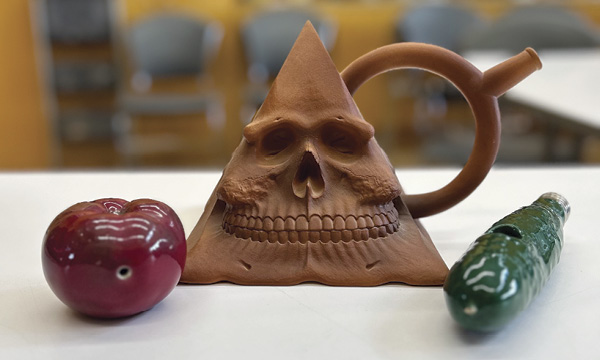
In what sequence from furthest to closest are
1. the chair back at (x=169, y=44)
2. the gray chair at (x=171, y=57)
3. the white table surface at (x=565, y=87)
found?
the chair back at (x=169, y=44) → the gray chair at (x=171, y=57) → the white table surface at (x=565, y=87)

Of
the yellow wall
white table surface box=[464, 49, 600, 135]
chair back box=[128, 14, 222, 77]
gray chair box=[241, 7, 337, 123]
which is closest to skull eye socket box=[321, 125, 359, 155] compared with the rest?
white table surface box=[464, 49, 600, 135]

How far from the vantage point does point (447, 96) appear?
3.37 meters

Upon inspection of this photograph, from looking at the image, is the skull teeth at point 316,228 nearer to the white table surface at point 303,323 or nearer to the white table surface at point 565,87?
the white table surface at point 303,323

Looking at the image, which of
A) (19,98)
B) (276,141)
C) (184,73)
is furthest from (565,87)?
(19,98)

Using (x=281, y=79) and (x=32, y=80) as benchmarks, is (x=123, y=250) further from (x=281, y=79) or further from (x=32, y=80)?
(x=32, y=80)

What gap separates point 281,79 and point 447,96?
8.89ft

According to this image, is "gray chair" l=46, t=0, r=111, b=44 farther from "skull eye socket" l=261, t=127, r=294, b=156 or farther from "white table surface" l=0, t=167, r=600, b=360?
"skull eye socket" l=261, t=127, r=294, b=156

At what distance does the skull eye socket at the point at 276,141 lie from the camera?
77 cm

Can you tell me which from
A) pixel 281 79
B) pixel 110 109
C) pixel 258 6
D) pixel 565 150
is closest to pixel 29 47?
pixel 110 109

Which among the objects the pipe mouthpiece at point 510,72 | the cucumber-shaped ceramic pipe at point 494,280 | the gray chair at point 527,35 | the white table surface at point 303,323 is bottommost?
the white table surface at point 303,323

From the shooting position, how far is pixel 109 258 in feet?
1.99

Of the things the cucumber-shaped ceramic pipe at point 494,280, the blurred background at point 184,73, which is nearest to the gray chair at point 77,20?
the blurred background at point 184,73

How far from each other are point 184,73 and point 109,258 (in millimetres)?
2901

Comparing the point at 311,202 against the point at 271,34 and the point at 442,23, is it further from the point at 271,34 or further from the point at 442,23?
the point at 442,23
